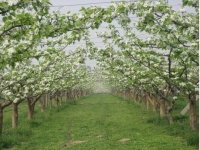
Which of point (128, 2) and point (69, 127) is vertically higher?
point (128, 2)

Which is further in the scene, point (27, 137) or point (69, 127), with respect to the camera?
point (69, 127)

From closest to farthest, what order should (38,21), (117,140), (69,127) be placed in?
1. (38,21)
2. (117,140)
3. (69,127)

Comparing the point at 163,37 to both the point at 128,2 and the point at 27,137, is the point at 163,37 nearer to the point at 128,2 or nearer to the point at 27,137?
the point at 128,2

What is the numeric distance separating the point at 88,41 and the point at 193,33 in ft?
25.2

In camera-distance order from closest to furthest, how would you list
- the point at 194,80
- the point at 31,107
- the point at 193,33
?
1. the point at 193,33
2. the point at 194,80
3. the point at 31,107

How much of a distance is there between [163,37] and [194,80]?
4.94 m

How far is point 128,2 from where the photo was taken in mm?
8695

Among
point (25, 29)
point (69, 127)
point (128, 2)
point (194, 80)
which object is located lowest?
point (69, 127)

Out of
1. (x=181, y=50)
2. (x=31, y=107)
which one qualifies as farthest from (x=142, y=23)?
(x=31, y=107)

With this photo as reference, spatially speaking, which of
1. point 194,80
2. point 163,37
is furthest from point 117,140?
point 163,37

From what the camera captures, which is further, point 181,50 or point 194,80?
point 194,80

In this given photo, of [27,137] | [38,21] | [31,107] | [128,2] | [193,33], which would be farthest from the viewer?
[31,107]

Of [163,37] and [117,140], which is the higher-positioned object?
[163,37]

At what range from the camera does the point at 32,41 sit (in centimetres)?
775
